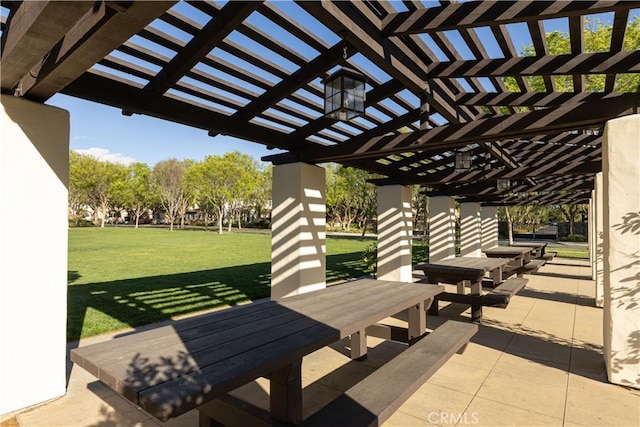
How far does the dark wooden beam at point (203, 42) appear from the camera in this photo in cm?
282

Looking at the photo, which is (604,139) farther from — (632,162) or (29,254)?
(29,254)

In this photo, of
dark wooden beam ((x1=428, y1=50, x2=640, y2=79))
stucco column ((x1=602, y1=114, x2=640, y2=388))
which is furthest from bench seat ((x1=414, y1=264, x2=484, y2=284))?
dark wooden beam ((x1=428, y1=50, x2=640, y2=79))

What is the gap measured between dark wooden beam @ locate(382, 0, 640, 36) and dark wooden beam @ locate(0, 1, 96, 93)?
2659 mm

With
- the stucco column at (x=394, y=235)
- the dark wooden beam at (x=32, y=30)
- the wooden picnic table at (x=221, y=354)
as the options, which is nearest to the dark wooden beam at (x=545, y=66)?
the wooden picnic table at (x=221, y=354)

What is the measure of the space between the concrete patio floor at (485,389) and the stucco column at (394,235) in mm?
3396

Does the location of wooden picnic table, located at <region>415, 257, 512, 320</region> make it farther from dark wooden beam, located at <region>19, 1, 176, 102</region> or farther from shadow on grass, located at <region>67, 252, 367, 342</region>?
dark wooden beam, located at <region>19, 1, 176, 102</region>

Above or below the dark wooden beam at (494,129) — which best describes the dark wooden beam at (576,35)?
above

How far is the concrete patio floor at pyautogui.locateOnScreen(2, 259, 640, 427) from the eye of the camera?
9.87 ft

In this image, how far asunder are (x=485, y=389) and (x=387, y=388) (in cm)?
163

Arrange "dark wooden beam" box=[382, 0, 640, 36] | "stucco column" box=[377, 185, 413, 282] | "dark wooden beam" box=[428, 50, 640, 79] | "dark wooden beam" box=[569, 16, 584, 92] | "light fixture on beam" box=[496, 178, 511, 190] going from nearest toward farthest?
"dark wooden beam" box=[382, 0, 640, 36] < "dark wooden beam" box=[569, 16, 584, 92] < "dark wooden beam" box=[428, 50, 640, 79] < "light fixture on beam" box=[496, 178, 511, 190] < "stucco column" box=[377, 185, 413, 282]

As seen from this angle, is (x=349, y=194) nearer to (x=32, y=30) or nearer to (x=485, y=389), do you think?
(x=485, y=389)

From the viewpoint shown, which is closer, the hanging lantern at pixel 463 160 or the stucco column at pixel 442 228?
the hanging lantern at pixel 463 160

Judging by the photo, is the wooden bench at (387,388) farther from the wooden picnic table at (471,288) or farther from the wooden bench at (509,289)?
the wooden bench at (509,289)

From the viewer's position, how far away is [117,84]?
3699 millimetres
